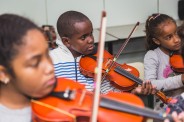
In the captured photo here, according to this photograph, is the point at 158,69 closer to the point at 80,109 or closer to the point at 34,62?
the point at 80,109

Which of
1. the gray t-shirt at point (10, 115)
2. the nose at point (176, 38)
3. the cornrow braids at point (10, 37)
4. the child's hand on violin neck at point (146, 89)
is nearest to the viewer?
the cornrow braids at point (10, 37)

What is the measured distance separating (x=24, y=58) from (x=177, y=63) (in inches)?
33.4

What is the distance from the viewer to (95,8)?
2457 millimetres

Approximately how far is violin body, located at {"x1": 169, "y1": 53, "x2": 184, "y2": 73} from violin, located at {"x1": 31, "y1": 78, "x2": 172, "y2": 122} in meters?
0.61

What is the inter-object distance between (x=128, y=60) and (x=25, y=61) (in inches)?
83.9

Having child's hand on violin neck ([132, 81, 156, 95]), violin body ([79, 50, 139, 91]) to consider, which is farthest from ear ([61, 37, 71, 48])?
child's hand on violin neck ([132, 81, 156, 95])

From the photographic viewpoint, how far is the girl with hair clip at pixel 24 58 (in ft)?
2.24

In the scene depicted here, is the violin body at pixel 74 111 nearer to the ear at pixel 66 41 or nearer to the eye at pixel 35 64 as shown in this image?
the eye at pixel 35 64

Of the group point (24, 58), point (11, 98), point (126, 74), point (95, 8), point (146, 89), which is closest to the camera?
point (24, 58)

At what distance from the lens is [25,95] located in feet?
2.52

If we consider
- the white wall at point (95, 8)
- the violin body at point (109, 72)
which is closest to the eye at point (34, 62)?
the violin body at point (109, 72)

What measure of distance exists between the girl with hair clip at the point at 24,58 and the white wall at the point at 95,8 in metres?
1.38

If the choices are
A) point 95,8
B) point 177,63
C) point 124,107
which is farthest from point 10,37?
point 95,8

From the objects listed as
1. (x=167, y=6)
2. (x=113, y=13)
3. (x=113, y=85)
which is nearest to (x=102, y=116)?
(x=113, y=85)
